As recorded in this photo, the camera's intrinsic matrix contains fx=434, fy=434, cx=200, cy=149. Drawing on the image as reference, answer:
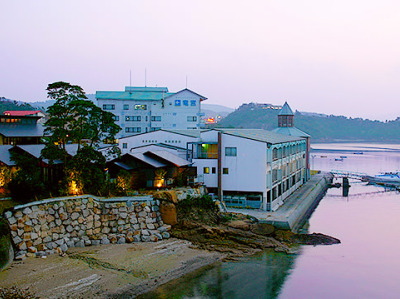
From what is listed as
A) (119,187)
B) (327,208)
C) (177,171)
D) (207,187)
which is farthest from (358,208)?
(119,187)

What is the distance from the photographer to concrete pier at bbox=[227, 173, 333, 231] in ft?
96.8

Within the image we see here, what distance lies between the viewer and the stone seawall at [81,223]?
20.5m

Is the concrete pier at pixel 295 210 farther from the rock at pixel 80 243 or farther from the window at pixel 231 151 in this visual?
the rock at pixel 80 243

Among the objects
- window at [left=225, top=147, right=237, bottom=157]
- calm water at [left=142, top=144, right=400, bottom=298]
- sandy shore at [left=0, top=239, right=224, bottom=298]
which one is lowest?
calm water at [left=142, top=144, right=400, bottom=298]

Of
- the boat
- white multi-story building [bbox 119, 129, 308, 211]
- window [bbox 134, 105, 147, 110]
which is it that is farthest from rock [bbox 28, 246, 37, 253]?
the boat

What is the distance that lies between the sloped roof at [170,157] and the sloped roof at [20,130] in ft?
29.7

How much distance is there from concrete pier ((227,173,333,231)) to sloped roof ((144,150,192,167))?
16.5ft

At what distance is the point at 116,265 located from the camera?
66.1 feet

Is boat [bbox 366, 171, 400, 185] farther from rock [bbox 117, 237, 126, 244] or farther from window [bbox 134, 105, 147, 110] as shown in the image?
rock [bbox 117, 237, 126, 244]

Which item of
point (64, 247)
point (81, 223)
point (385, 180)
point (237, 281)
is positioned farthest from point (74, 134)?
point (385, 180)

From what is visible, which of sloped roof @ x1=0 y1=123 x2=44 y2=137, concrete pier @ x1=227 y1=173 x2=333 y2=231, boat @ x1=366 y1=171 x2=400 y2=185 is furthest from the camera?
boat @ x1=366 y1=171 x2=400 y2=185

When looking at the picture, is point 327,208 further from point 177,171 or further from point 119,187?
point 119,187

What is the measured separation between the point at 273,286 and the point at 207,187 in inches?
596

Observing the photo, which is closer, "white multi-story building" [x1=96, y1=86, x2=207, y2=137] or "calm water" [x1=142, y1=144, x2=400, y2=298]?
"calm water" [x1=142, y1=144, x2=400, y2=298]
